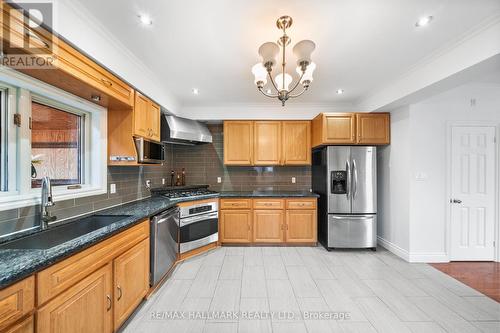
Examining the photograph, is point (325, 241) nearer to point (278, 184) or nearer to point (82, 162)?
point (278, 184)

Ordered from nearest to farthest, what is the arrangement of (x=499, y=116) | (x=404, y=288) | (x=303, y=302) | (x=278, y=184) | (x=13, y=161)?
(x=13, y=161) < (x=303, y=302) < (x=404, y=288) < (x=499, y=116) < (x=278, y=184)

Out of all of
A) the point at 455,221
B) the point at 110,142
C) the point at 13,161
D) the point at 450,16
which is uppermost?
the point at 450,16

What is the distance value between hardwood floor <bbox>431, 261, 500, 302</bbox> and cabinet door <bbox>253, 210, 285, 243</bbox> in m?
2.27

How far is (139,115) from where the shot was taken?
2.50 metres

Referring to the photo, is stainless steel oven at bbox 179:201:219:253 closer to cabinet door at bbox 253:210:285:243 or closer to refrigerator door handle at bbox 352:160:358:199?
cabinet door at bbox 253:210:285:243

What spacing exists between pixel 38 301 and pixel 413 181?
407 centimetres

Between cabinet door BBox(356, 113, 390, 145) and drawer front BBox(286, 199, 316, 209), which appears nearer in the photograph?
cabinet door BBox(356, 113, 390, 145)

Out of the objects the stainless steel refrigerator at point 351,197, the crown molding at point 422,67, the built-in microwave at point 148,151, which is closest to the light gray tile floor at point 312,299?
the stainless steel refrigerator at point 351,197

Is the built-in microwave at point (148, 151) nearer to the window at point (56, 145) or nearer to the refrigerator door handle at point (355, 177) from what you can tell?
the window at point (56, 145)

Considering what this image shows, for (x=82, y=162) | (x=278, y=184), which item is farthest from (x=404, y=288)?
(x=82, y=162)

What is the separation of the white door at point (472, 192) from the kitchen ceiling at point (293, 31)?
5.23 ft

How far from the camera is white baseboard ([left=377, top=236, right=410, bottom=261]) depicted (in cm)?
315

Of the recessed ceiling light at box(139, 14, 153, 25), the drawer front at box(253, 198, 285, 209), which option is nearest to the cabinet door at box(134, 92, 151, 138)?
the recessed ceiling light at box(139, 14, 153, 25)

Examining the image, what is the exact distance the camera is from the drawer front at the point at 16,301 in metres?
0.89
